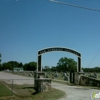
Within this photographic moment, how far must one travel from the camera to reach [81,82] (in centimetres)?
2198

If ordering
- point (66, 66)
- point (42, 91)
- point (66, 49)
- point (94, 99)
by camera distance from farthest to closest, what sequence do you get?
point (66, 66) < point (66, 49) < point (42, 91) < point (94, 99)

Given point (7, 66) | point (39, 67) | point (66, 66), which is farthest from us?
point (7, 66)

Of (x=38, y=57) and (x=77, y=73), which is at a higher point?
(x=38, y=57)

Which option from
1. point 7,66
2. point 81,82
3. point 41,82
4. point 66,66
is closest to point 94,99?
point 41,82

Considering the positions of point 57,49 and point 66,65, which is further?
point 66,65

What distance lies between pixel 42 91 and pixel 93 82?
8.06 metres

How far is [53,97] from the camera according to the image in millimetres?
11922

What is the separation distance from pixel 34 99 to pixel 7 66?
12002 cm

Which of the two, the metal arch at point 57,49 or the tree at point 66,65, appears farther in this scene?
the tree at point 66,65

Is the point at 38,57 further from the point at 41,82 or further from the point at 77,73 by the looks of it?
the point at 41,82

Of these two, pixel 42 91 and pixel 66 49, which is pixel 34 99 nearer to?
pixel 42 91

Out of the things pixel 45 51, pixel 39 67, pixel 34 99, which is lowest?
pixel 34 99

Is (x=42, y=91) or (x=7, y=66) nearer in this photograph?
(x=42, y=91)

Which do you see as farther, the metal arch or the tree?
the tree
